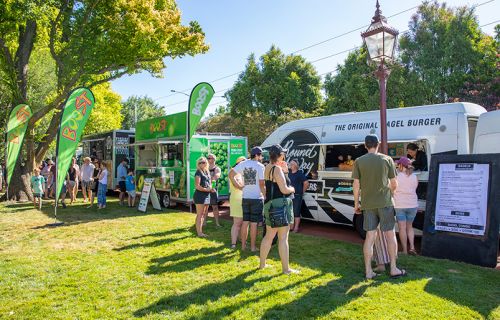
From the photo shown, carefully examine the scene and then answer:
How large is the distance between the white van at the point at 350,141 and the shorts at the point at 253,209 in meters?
2.70

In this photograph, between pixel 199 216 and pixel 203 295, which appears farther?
pixel 199 216

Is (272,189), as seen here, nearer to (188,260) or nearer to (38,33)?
(188,260)

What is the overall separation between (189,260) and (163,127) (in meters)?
7.93

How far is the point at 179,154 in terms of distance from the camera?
12.7 m

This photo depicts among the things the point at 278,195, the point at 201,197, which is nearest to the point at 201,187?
the point at 201,197

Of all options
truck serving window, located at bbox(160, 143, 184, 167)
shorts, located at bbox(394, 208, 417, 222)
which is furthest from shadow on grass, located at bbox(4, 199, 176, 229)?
shorts, located at bbox(394, 208, 417, 222)

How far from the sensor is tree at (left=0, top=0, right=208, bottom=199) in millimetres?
14469

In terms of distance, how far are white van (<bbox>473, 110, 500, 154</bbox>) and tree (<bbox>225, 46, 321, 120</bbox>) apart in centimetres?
2497

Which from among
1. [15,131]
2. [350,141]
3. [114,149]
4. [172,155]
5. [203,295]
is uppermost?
[15,131]

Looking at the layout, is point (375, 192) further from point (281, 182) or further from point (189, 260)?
point (189, 260)

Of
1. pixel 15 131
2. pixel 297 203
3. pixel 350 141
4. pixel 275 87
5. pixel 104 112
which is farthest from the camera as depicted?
pixel 104 112

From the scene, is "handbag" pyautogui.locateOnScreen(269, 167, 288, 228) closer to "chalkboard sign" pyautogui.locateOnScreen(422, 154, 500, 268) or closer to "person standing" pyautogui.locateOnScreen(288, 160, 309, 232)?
"chalkboard sign" pyautogui.locateOnScreen(422, 154, 500, 268)

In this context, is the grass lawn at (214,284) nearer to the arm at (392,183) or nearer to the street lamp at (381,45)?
the arm at (392,183)

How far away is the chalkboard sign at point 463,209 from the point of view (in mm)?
5816
